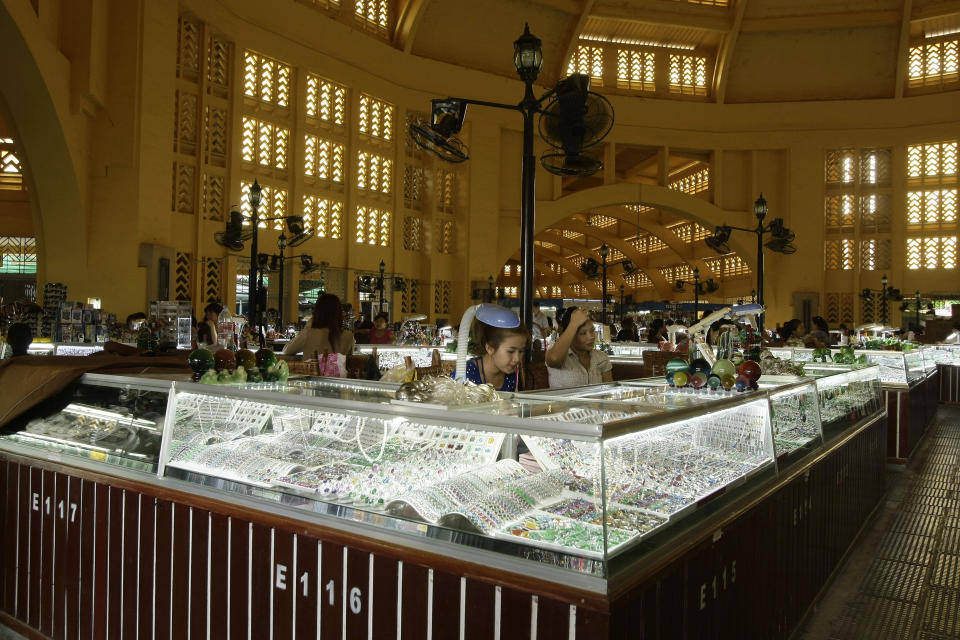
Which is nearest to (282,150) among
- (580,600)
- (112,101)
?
(112,101)

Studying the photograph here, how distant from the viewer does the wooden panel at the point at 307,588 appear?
81.7 inches

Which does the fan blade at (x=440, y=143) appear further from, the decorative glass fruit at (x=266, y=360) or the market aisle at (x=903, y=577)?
the market aisle at (x=903, y=577)

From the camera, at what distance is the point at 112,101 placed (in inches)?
501

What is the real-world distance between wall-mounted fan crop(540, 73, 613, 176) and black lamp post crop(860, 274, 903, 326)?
20.4m

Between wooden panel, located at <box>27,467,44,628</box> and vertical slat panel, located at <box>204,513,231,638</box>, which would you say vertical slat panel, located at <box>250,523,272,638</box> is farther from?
wooden panel, located at <box>27,467,44,628</box>

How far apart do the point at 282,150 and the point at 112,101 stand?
15.4 ft

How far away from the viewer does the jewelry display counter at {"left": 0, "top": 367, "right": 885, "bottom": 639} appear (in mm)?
1758

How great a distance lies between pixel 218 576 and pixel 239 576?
105 mm

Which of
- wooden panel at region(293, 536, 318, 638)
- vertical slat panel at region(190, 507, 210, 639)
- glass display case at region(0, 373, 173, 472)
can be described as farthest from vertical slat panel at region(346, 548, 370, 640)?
glass display case at region(0, 373, 173, 472)

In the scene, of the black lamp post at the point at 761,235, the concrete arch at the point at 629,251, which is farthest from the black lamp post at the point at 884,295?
the concrete arch at the point at 629,251

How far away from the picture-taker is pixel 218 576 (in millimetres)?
2334

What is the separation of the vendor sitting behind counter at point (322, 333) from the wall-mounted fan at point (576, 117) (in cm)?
208

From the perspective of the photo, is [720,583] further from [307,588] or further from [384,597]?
[307,588]

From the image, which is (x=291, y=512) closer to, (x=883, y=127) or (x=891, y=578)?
(x=891, y=578)
